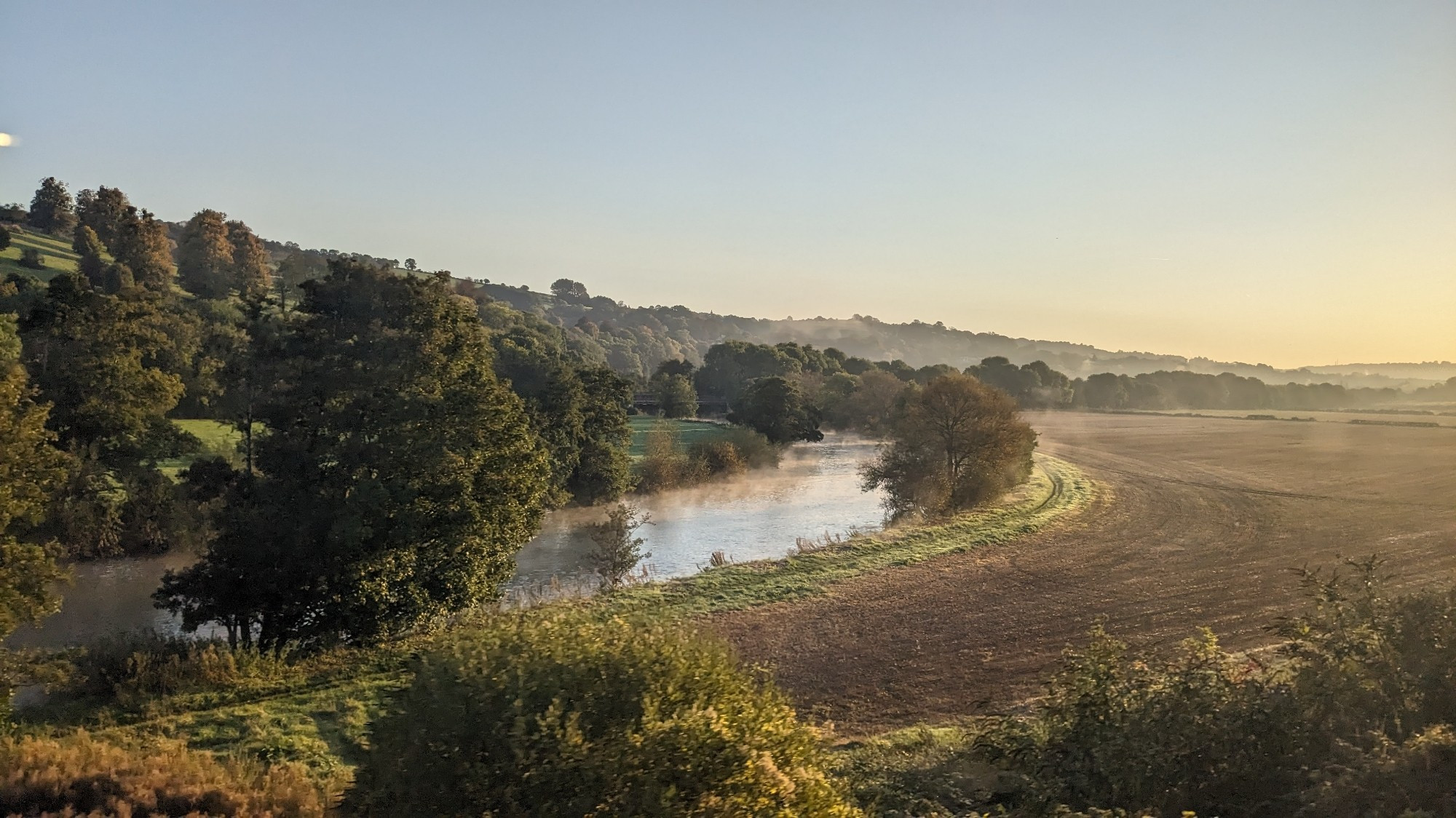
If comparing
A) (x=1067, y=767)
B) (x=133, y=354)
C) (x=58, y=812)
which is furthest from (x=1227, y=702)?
(x=133, y=354)

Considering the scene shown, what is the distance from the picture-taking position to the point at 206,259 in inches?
2682

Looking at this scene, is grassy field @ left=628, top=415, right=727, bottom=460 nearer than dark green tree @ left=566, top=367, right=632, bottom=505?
No

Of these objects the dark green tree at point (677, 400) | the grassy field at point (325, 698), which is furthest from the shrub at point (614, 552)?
the dark green tree at point (677, 400)

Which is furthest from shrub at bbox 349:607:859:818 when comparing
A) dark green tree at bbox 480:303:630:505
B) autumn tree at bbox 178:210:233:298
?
autumn tree at bbox 178:210:233:298

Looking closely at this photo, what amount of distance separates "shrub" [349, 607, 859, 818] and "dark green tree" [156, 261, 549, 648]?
11.4 meters

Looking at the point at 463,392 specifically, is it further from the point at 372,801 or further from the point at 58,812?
the point at 372,801

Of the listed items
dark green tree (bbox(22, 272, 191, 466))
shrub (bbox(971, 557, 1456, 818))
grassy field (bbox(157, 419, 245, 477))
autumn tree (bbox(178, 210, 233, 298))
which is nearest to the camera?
shrub (bbox(971, 557, 1456, 818))

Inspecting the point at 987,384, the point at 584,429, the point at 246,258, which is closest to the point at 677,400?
the point at 987,384

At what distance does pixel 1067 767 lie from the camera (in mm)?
7320

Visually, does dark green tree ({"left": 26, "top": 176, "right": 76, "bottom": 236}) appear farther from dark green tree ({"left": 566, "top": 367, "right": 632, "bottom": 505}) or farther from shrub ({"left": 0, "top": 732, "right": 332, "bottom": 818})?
shrub ({"left": 0, "top": 732, "right": 332, "bottom": 818})

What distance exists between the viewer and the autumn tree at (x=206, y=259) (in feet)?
216

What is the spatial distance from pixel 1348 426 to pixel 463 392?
10069cm

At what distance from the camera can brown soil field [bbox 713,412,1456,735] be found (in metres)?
15.9

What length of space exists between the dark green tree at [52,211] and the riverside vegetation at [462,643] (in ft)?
174
